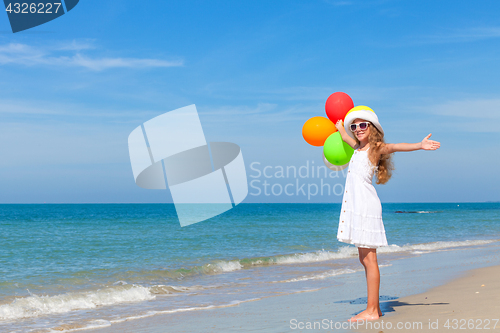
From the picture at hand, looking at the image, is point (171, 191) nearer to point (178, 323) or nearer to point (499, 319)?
point (178, 323)

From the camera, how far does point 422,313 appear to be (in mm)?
4102

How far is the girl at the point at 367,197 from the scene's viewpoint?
3697mm

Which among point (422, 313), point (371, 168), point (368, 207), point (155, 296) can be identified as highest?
point (371, 168)

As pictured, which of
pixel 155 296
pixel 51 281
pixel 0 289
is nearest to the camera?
pixel 155 296

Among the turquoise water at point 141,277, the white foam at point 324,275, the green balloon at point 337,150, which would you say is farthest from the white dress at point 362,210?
the white foam at point 324,275

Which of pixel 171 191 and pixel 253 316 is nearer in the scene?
pixel 253 316

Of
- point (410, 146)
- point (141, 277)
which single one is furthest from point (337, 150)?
point (141, 277)

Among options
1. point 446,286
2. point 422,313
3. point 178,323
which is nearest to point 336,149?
point 422,313

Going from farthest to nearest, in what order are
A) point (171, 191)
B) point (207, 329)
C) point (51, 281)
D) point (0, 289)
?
1. point (171, 191)
2. point (51, 281)
3. point (0, 289)
4. point (207, 329)

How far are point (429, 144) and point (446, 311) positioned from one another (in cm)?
181

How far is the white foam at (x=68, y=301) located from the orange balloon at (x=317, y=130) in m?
4.34

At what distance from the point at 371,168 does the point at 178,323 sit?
9.68 ft

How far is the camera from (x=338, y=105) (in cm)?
436

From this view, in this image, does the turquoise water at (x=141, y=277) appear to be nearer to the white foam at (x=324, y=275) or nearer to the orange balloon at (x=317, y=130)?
the white foam at (x=324, y=275)
